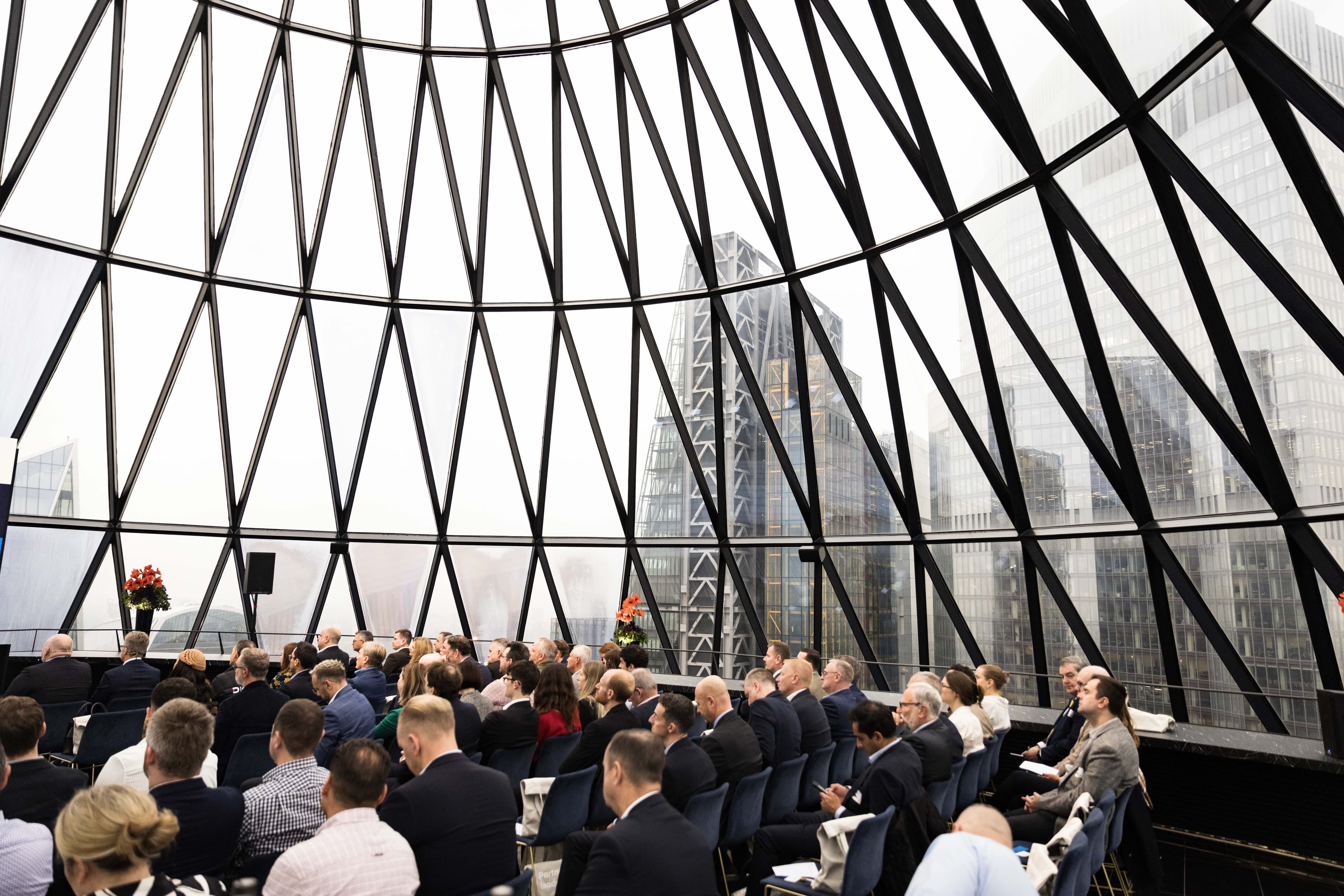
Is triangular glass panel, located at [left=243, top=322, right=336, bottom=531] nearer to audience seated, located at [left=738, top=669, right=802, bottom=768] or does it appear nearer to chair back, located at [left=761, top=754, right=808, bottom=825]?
audience seated, located at [left=738, top=669, right=802, bottom=768]

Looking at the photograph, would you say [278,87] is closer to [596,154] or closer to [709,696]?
[596,154]

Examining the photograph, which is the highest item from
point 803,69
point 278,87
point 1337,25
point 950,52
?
point 278,87

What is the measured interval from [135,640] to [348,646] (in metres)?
6.62

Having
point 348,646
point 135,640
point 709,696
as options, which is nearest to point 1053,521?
point 709,696

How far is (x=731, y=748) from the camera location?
5.66 m

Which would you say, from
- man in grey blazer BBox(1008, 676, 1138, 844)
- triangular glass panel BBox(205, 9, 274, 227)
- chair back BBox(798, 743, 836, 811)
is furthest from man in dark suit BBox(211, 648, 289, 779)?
triangular glass panel BBox(205, 9, 274, 227)

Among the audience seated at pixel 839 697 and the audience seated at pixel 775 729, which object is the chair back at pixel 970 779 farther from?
the audience seated at pixel 775 729

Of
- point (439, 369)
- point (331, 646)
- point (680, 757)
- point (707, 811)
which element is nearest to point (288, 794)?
point (680, 757)

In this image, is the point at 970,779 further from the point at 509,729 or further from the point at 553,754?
the point at 509,729

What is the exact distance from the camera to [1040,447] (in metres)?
10.2

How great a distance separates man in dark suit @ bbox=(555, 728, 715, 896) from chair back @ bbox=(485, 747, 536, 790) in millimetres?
2799

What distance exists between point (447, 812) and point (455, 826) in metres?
0.06

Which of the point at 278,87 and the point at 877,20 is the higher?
the point at 278,87

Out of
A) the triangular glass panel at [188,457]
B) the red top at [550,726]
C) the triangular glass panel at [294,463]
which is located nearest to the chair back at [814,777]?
the red top at [550,726]
